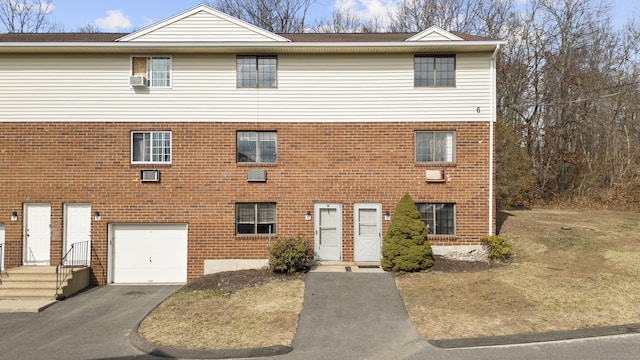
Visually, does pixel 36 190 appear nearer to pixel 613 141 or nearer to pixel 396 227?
pixel 396 227

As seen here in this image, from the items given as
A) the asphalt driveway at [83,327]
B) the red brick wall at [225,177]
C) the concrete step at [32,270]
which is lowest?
the asphalt driveway at [83,327]

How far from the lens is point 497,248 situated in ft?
36.5

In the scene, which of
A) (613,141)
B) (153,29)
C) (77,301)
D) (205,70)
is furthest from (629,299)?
(613,141)

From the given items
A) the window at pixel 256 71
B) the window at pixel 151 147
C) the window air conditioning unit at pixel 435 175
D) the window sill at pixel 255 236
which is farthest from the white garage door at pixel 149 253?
the window air conditioning unit at pixel 435 175

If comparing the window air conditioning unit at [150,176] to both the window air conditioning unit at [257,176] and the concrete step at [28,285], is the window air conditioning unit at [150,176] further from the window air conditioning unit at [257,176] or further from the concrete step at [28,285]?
the concrete step at [28,285]

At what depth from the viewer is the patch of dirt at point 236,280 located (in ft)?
32.7

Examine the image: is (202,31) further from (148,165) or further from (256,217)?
(256,217)

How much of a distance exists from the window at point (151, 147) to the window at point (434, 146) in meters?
7.98

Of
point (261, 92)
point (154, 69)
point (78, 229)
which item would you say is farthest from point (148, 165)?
point (261, 92)

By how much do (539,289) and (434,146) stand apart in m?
4.99

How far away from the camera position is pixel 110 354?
642cm

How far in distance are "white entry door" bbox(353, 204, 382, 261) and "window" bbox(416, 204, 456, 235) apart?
141 cm

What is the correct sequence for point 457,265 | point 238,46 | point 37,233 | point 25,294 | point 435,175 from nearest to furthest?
point 25,294 → point 457,265 → point 238,46 → point 37,233 → point 435,175

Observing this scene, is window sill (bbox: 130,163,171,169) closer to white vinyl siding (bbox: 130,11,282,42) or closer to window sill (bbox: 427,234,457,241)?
white vinyl siding (bbox: 130,11,282,42)
